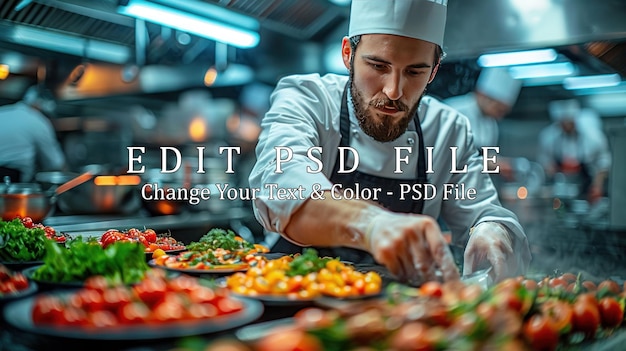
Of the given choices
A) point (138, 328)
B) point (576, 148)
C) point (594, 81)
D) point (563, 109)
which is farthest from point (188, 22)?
point (563, 109)

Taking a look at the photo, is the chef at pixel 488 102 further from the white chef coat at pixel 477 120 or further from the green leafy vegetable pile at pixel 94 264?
the green leafy vegetable pile at pixel 94 264

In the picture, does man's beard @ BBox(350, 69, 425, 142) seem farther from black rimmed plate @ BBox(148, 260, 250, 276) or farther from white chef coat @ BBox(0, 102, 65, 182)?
white chef coat @ BBox(0, 102, 65, 182)

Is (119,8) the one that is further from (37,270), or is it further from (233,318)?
(233,318)

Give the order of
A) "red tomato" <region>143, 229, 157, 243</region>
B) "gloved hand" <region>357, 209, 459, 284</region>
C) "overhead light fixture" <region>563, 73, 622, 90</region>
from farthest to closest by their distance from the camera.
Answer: "overhead light fixture" <region>563, 73, 622, 90</region> < "red tomato" <region>143, 229, 157, 243</region> < "gloved hand" <region>357, 209, 459, 284</region>

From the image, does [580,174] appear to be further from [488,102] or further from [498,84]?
[488,102]

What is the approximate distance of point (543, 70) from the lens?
4.47m

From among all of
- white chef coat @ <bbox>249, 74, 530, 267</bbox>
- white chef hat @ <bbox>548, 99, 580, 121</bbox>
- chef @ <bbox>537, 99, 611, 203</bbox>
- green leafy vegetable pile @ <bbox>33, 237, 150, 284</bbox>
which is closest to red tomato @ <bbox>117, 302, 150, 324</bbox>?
green leafy vegetable pile @ <bbox>33, 237, 150, 284</bbox>

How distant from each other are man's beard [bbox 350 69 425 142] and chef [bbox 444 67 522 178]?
114 centimetres

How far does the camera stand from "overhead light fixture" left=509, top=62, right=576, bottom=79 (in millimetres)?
4160

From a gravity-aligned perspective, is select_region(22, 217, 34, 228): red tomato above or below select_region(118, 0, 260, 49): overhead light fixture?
below

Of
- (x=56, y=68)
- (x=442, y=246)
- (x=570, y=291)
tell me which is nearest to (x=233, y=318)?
(x=442, y=246)

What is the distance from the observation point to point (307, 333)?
1.01 m

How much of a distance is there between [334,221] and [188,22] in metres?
1.51

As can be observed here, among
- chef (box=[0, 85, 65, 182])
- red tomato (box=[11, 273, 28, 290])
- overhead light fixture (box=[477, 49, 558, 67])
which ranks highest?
overhead light fixture (box=[477, 49, 558, 67])
